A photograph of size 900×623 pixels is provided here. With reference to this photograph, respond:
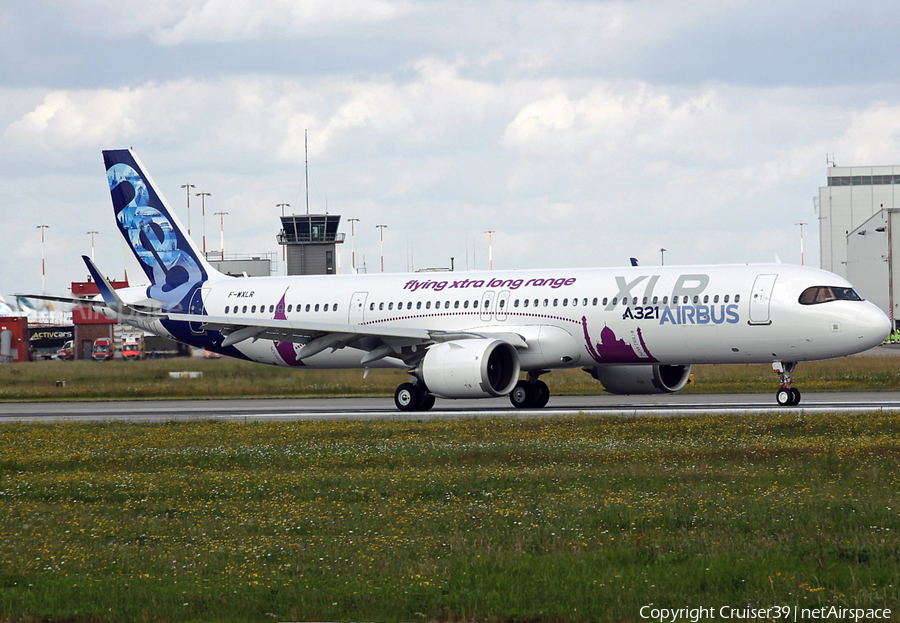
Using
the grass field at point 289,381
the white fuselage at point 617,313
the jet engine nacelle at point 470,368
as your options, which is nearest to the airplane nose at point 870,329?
the white fuselage at point 617,313

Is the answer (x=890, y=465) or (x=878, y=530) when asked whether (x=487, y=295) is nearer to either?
(x=890, y=465)

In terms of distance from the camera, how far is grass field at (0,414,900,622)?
973cm

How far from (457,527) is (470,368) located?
19.5 metres

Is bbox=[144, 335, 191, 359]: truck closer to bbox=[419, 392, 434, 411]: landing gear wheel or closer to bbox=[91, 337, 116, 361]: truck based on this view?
bbox=[91, 337, 116, 361]: truck

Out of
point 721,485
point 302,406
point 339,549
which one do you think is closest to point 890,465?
point 721,485

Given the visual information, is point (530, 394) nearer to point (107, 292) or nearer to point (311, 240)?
point (107, 292)

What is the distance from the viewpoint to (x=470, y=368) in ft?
107

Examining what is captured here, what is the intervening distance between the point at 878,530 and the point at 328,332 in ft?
81.9

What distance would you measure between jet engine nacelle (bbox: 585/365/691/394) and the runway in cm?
47

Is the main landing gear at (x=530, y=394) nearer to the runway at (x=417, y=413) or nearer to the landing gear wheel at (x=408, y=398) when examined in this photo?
the runway at (x=417, y=413)

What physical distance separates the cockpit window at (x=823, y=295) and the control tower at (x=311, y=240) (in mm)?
81452

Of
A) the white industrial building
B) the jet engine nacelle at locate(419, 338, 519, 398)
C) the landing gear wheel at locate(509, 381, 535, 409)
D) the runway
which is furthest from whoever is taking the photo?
the white industrial building

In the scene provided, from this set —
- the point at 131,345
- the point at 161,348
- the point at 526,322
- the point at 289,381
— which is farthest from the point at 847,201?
the point at 526,322

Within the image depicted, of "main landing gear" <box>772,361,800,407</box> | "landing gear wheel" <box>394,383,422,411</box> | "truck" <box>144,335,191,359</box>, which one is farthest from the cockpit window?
"truck" <box>144,335,191,359</box>
